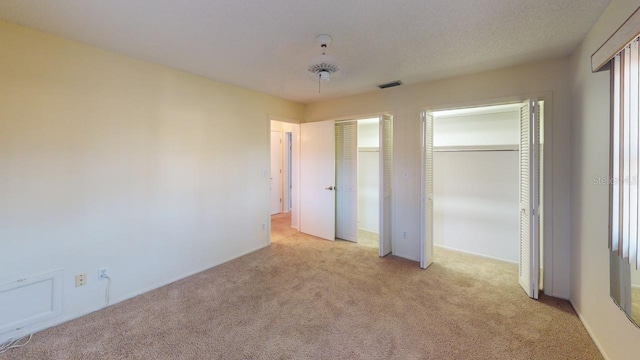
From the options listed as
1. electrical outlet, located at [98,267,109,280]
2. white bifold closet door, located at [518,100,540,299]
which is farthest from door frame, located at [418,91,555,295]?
electrical outlet, located at [98,267,109,280]

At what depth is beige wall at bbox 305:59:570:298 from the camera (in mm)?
2539

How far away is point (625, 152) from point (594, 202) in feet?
2.30

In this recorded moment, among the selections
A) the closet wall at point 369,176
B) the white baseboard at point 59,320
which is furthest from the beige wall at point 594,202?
the white baseboard at point 59,320

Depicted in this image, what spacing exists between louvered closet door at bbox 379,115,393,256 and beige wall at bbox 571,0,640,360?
1.98m

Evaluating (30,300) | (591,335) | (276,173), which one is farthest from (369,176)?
(30,300)

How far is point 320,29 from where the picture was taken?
2.02 metres

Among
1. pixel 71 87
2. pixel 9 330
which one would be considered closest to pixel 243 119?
pixel 71 87

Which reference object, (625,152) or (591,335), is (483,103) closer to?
(625,152)

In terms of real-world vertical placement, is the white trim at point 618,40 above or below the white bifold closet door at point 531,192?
above

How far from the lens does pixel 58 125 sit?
217cm

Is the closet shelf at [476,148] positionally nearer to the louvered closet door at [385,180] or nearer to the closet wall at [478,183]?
the closet wall at [478,183]

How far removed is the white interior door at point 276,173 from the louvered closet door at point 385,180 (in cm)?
365

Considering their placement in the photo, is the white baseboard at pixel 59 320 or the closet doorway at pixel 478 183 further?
the closet doorway at pixel 478 183

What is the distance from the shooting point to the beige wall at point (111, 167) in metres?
2.02
